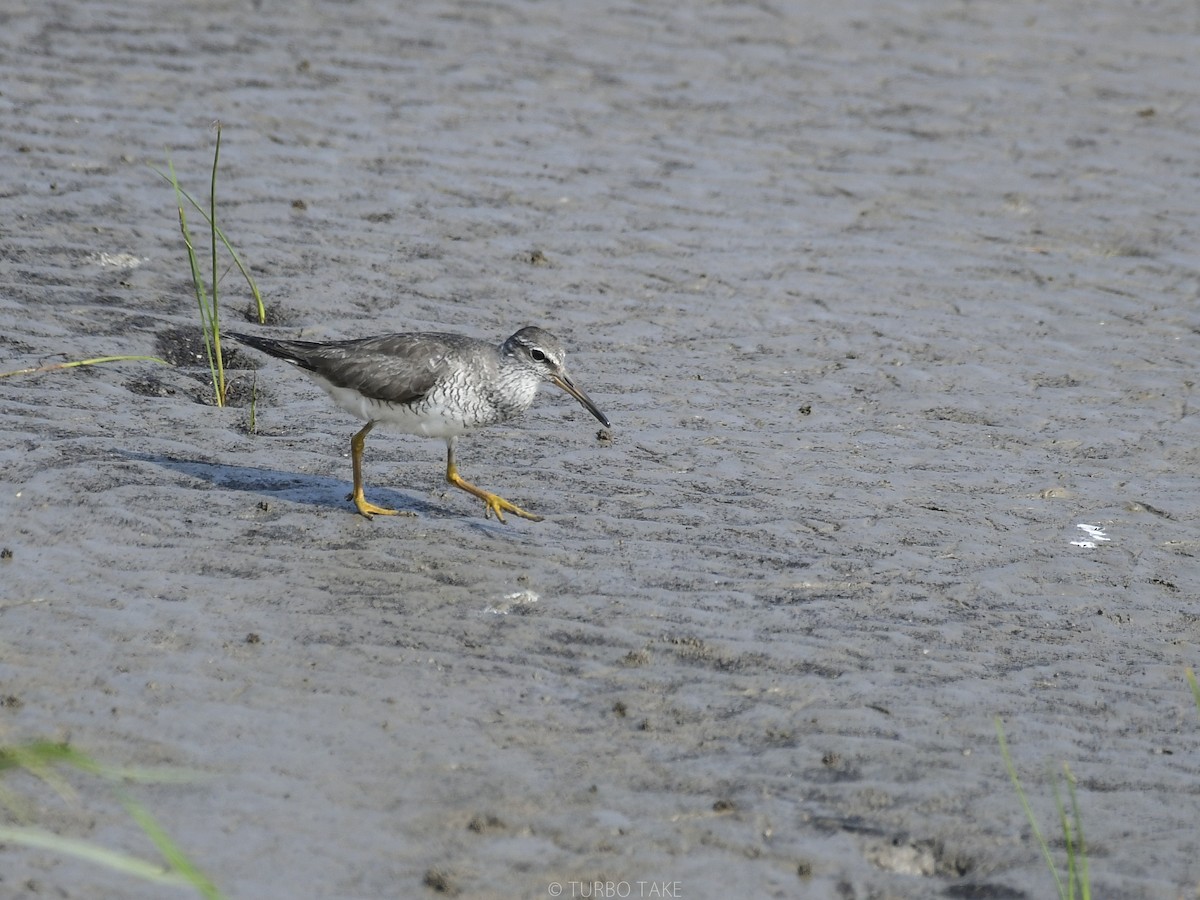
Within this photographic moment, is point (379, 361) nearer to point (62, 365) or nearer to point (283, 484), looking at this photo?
point (283, 484)

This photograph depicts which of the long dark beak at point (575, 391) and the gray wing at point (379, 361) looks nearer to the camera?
the gray wing at point (379, 361)

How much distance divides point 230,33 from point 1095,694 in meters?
11.7

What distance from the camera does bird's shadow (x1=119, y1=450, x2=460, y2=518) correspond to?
325 inches

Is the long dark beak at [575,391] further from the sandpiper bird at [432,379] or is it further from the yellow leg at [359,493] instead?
the yellow leg at [359,493]

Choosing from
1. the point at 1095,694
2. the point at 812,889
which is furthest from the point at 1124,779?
the point at 812,889

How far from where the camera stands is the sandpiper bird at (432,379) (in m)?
8.14

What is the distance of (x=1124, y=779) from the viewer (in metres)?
6.21

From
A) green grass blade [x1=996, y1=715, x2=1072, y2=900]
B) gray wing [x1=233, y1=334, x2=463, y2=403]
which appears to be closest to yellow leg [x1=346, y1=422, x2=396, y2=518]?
gray wing [x1=233, y1=334, x2=463, y2=403]

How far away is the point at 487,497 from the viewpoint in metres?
8.16

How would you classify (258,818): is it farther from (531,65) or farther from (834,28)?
(834,28)

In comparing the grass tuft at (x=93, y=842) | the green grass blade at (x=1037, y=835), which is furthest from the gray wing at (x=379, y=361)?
the green grass blade at (x=1037, y=835)

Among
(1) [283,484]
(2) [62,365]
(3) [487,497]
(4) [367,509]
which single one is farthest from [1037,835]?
(2) [62,365]

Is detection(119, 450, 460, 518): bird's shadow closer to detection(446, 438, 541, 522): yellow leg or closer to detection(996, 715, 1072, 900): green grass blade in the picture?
detection(446, 438, 541, 522): yellow leg

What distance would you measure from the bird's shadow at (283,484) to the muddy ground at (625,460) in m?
0.03
